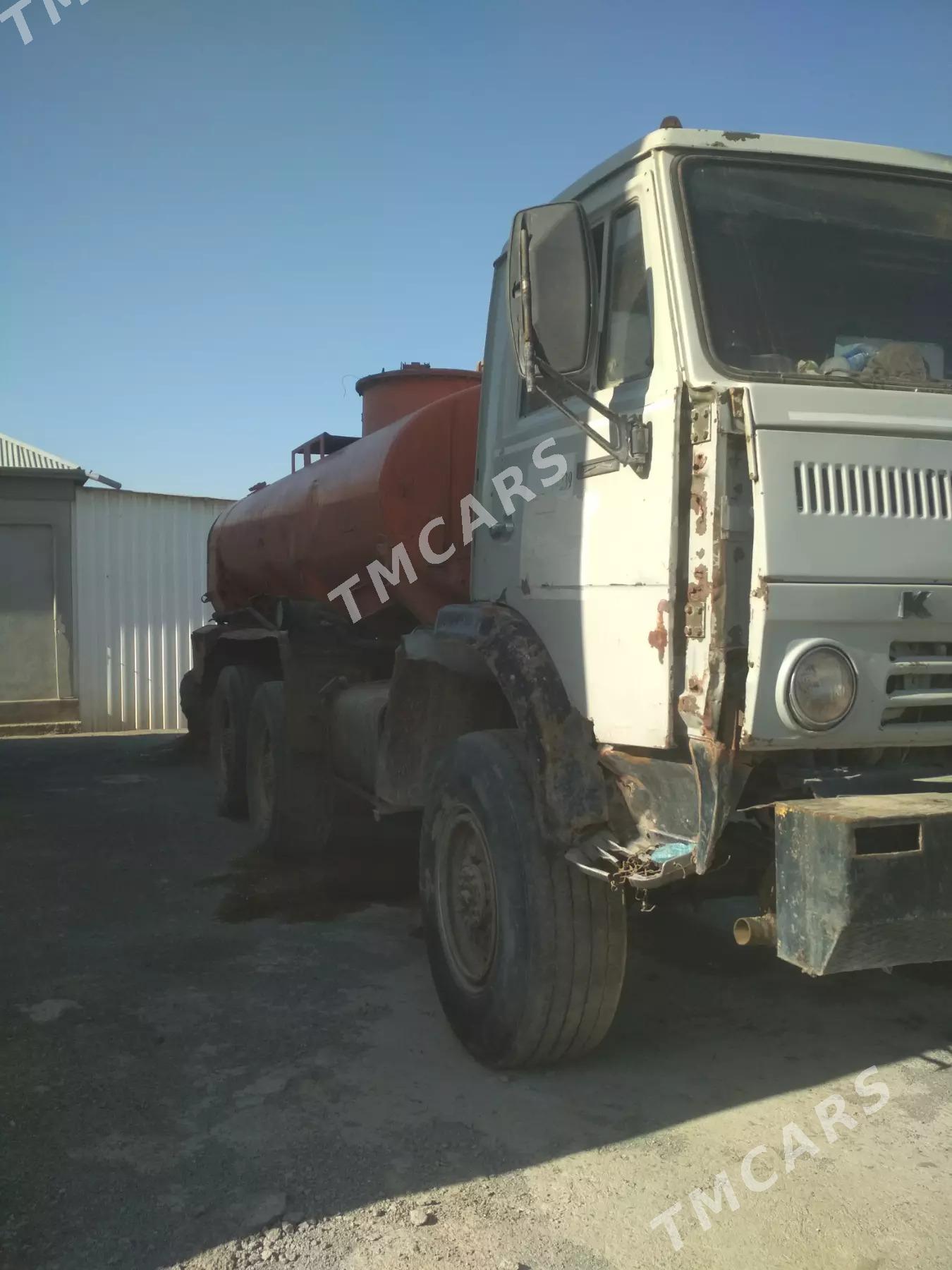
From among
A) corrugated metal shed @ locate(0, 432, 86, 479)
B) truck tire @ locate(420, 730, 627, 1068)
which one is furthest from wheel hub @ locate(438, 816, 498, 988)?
corrugated metal shed @ locate(0, 432, 86, 479)

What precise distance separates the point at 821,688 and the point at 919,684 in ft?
1.11

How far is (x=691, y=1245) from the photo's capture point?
9.08 ft

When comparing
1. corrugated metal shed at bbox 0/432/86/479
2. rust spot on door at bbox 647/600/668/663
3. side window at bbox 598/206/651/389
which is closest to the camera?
rust spot on door at bbox 647/600/668/663

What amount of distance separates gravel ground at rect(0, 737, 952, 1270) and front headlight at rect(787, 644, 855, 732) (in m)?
1.30

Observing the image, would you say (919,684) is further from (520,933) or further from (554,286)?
(554,286)

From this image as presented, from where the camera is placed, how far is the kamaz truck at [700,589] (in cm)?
280

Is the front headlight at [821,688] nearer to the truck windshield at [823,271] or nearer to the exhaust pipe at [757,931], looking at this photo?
the exhaust pipe at [757,931]

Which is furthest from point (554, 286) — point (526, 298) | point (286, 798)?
point (286, 798)

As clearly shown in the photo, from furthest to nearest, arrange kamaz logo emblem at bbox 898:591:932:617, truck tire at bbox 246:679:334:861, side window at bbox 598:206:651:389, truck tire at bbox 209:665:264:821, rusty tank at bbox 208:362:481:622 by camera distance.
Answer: truck tire at bbox 209:665:264:821
truck tire at bbox 246:679:334:861
rusty tank at bbox 208:362:481:622
side window at bbox 598:206:651:389
kamaz logo emblem at bbox 898:591:932:617

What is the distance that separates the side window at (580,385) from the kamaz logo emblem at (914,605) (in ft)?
4.08

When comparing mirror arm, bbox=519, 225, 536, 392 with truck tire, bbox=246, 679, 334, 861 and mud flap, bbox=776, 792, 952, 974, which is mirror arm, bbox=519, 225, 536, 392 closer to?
mud flap, bbox=776, 792, 952, 974

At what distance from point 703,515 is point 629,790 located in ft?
2.77

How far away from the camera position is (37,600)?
1393 cm

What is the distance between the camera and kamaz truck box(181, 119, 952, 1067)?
2.80 m
